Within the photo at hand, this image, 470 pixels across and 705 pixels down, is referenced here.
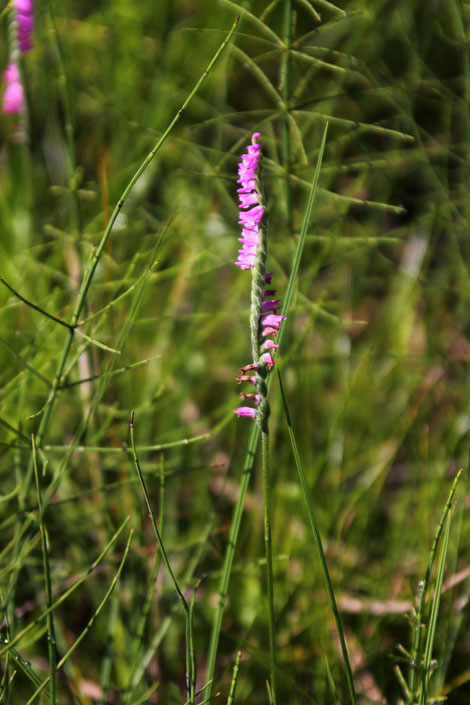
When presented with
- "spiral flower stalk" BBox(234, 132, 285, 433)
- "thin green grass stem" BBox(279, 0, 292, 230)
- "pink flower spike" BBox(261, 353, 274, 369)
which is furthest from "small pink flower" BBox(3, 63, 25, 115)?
"pink flower spike" BBox(261, 353, 274, 369)

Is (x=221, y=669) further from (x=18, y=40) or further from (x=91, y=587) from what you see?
(x=18, y=40)

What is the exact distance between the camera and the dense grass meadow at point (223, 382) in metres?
0.97

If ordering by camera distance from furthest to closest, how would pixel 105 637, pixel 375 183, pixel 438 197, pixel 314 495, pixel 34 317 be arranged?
pixel 375 183 < pixel 438 197 < pixel 34 317 < pixel 314 495 < pixel 105 637

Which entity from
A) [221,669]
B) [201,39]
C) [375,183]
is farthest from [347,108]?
[221,669]

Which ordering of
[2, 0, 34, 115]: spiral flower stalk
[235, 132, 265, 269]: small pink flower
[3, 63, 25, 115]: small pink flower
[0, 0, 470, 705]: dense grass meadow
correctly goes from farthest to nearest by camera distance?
[3, 63, 25, 115]: small pink flower < [2, 0, 34, 115]: spiral flower stalk < [0, 0, 470, 705]: dense grass meadow < [235, 132, 265, 269]: small pink flower

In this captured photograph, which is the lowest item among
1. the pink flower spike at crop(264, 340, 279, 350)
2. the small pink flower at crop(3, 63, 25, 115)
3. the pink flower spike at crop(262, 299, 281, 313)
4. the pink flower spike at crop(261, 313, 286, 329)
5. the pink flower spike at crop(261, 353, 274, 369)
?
the pink flower spike at crop(261, 353, 274, 369)

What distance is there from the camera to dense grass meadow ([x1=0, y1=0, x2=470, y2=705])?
0.97 meters

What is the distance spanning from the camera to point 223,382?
1605 millimetres

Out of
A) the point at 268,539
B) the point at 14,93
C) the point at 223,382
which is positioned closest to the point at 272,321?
the point at 268,539

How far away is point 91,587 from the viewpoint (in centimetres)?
110

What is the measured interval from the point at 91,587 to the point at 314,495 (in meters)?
0.44

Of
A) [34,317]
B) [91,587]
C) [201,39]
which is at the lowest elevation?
[91,587]

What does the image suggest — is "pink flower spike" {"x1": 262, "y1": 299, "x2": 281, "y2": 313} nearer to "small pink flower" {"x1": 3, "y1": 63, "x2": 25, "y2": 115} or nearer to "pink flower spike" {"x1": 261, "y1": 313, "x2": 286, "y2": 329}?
"pink flower spike" {"x1": 261, "y1": 313, "x2": 286, "y2": 329}

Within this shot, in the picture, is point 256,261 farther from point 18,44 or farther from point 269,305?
point 18,44
